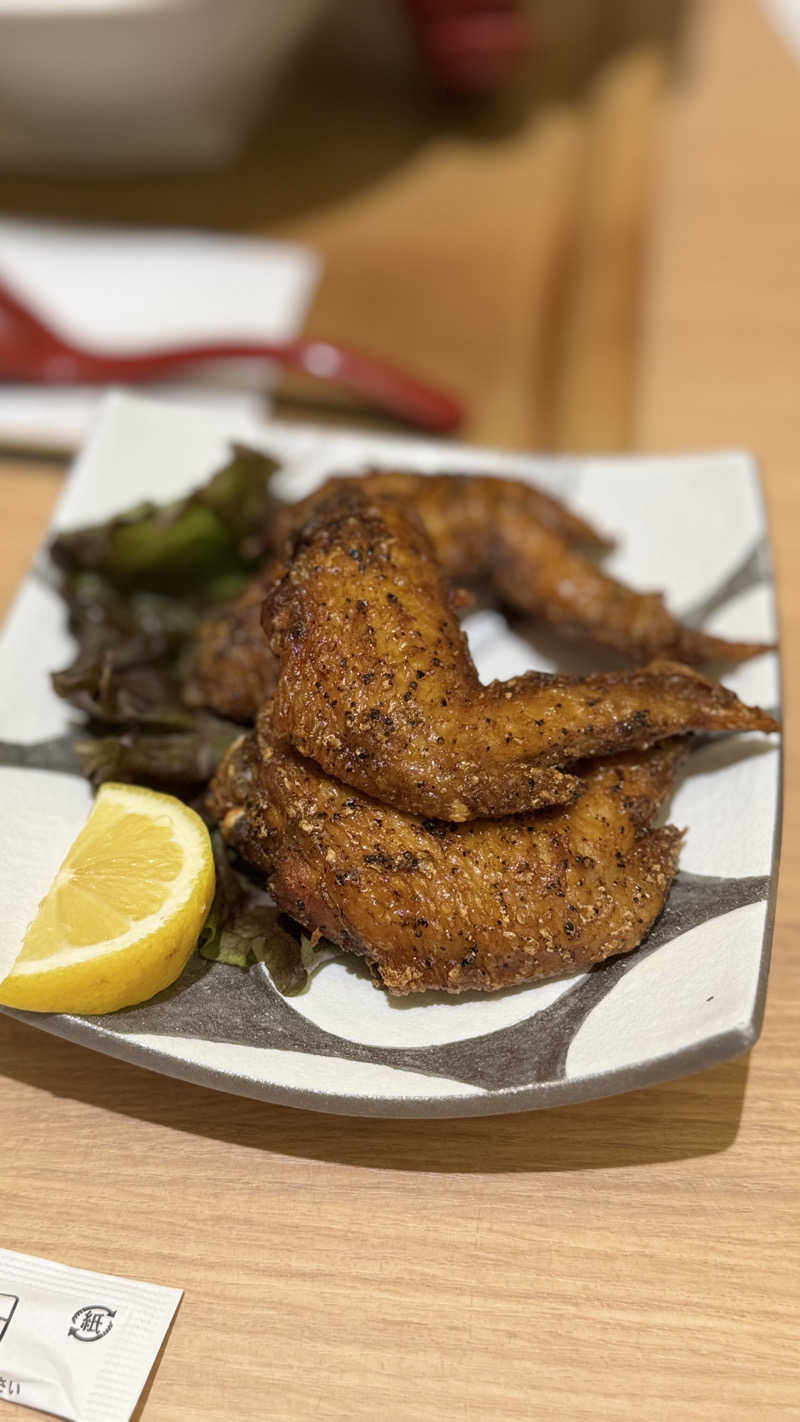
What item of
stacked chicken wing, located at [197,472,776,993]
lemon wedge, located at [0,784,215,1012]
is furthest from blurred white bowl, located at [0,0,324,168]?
lemon wedge, located at [0,784,215,1012]

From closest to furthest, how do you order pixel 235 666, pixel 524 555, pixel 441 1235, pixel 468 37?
pixel 441 1235 → pixel 235 666 → pixel 524 555 → pixel 468 37

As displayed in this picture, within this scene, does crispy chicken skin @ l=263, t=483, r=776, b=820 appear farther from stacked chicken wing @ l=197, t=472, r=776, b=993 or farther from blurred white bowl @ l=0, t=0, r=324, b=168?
blurred white bowl @ l=0, t=0, r=324, b=168

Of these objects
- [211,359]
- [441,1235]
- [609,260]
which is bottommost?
[441,1235]

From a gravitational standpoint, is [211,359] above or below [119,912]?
above

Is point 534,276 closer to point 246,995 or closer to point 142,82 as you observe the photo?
point 142,82

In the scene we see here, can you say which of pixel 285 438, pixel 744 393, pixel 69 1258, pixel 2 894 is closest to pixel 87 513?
pixel 285 438

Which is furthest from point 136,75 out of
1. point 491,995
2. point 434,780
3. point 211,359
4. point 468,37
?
point 491,995

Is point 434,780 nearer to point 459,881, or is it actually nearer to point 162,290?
point 459,881
